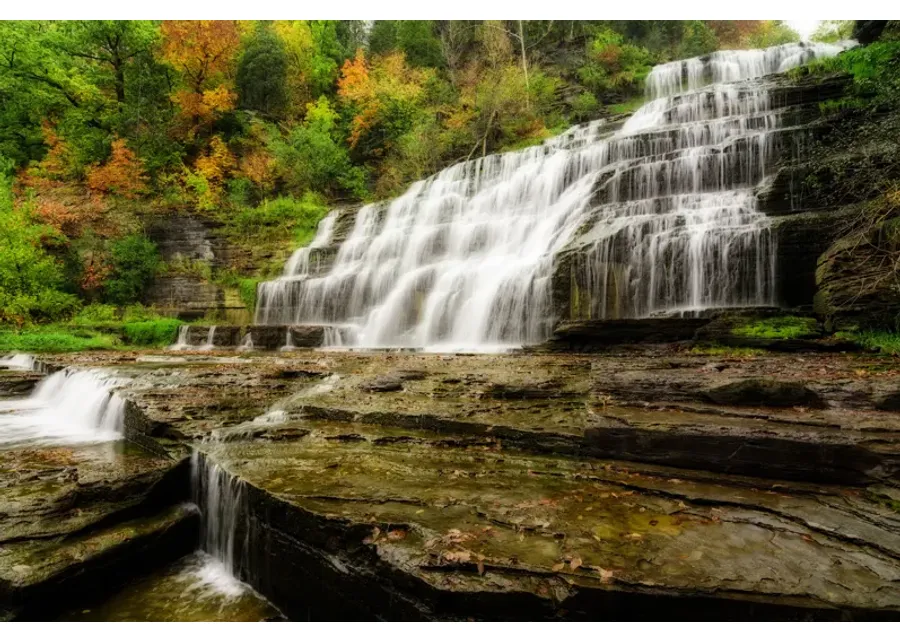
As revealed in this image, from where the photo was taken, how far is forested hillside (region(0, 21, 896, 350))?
18.7 m

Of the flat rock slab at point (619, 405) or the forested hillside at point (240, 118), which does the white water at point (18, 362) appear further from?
the flat rock slab at point (619, 405)

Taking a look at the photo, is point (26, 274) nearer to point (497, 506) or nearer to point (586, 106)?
point (497, 506)

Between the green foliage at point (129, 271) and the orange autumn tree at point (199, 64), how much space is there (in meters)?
10.3

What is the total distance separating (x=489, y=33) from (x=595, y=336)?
28939 mm

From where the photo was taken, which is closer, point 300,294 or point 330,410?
point 330,410

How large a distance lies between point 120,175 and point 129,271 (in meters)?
6.14

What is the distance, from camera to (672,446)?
3850mm

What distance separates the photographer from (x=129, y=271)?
730 inches

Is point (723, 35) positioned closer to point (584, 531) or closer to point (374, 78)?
point (374, 78)

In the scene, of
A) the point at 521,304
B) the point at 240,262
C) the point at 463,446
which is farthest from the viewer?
the point at 240,262

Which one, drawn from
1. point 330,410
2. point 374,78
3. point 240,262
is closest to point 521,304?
point 330,410

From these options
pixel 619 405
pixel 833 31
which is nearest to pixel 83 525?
pixel 619 405

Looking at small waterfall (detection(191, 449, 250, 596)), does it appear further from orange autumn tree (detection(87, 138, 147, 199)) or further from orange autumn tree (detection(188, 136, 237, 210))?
orange autumn tree (detection(87, 138, 147, 199))

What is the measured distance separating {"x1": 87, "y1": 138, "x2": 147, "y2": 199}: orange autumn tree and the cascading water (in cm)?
940
